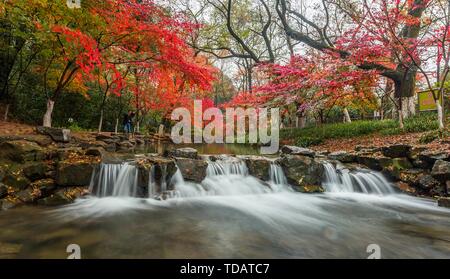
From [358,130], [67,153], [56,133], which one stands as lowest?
[67,153]

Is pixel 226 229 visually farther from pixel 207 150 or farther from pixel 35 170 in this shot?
pixel 207 150

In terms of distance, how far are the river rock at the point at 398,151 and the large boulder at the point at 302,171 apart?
2.22 meters

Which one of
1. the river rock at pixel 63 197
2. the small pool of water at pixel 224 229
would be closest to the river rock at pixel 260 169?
the small pool of water at pixel 224 229

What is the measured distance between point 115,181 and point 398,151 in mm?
8000

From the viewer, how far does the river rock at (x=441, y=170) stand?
6125 mm

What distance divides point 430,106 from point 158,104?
16773mm

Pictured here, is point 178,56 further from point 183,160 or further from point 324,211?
point 324,211

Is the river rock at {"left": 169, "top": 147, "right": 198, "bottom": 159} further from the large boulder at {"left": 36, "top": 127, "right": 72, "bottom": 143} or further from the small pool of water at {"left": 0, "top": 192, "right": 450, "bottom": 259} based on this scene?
the large boulder at {"left": 36, "top": 127, "right": 72, "bottom": 143}

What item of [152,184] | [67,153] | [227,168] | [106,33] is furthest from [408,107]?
[67,153]

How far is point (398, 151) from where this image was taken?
7.66 m

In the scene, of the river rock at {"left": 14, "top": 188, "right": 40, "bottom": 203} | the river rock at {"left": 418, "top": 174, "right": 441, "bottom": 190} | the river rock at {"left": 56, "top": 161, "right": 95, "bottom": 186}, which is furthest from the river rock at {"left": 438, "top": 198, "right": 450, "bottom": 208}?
the river rock at {"left": 14, "top": 188, "right": 40, "bottom": 203}

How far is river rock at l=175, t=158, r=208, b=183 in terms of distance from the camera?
6.77 meters

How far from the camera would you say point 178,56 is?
8.16 m
